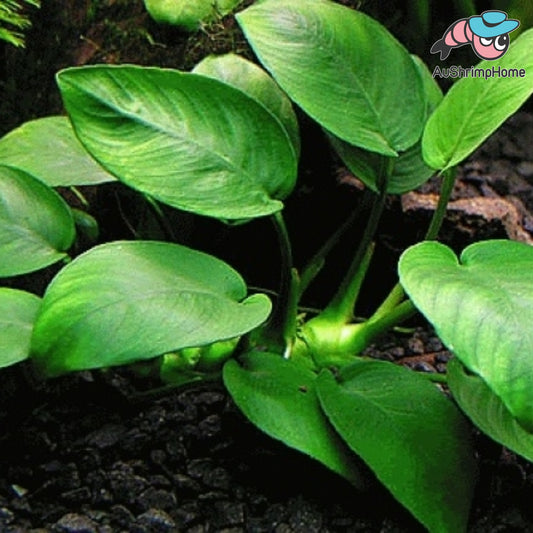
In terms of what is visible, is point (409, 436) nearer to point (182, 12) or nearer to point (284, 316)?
point (284, 316)

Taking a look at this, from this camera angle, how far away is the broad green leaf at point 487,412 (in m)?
1.18

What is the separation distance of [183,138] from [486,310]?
50 cm

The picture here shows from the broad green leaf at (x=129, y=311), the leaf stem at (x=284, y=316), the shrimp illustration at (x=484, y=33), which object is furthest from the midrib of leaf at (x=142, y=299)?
the shrimp illustration at (x=484, y=33)

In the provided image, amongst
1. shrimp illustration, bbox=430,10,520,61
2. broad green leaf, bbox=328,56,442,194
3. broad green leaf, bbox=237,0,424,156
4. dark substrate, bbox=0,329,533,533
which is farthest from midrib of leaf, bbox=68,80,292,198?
shrimp illustration, bbox=430,10,520,61

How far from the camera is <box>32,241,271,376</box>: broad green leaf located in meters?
1.09

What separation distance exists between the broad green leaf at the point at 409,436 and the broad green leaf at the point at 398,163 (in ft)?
1.11

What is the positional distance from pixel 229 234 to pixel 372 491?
0.68 m

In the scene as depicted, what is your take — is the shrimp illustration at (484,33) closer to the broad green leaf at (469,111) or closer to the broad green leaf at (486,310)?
the broad green leaf at (469,111)

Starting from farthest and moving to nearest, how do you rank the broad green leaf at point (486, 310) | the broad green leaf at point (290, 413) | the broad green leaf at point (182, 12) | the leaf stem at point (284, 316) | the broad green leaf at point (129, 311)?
the broad green leaf at point (182, 12), the leaf stem at point (284, 316), the broad green leaf at point (290, 413), the broad green leaf at point (129, 311), the broad green leaf at point (486, 310)

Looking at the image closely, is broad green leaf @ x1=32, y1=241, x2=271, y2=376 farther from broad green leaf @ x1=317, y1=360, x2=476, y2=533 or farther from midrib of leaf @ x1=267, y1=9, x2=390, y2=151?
midrib of leaf @ x1=267, y1=9, x2=390, y2=151

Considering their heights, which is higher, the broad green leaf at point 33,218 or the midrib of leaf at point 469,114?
the midrib of leaf at point 469,114

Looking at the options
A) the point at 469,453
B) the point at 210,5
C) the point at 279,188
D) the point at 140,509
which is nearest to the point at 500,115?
the point at 279,188

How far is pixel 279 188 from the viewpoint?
1.37 m

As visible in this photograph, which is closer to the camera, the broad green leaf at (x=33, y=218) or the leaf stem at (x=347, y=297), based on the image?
the broad green leaf at (x=33, y=218)
